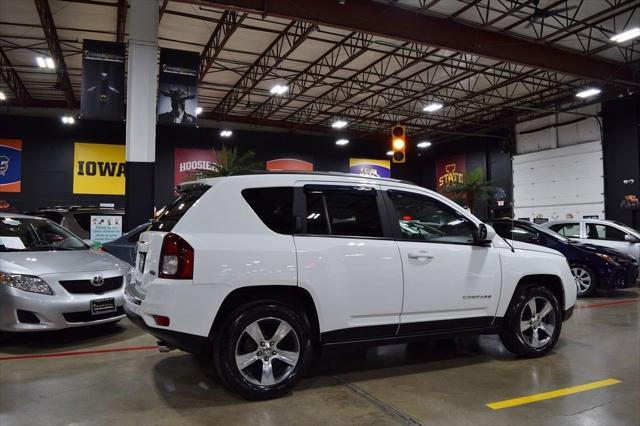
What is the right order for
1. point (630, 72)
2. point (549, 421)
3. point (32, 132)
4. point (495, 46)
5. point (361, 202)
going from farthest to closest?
point (32, 132) → point (630, 72) → point (495, 46) → point (361, 202) → point (549, 421)

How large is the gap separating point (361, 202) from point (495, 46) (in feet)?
40.4

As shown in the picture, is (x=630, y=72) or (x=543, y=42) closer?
(x=543, y=42)

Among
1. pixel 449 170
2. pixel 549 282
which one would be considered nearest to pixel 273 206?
pixel 549 282

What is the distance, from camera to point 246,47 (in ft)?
53.7

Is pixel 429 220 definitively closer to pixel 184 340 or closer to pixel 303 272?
pixel 303 272

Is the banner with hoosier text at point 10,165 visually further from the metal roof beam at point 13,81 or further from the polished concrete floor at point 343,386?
the polished concrete floor at point 343,386

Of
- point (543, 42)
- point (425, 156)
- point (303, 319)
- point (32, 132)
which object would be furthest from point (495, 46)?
point (32, 132)

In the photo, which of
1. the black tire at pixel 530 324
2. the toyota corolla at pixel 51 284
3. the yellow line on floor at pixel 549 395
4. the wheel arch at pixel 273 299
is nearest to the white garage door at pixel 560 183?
the black tire at pixel 530 324

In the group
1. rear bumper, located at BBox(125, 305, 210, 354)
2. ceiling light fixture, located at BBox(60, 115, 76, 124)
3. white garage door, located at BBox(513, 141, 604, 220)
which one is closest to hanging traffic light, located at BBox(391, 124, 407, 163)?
rear bumper, located at BBox(125, 305, 210, 354)

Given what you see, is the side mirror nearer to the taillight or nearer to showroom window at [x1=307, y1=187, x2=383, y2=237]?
showroom window at [x1=307, y1=187, x2=383, y2=237]

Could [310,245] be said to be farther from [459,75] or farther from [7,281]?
[459,75]

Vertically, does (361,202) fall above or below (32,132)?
below

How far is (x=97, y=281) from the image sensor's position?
527cm

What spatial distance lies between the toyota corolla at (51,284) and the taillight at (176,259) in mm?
2235
